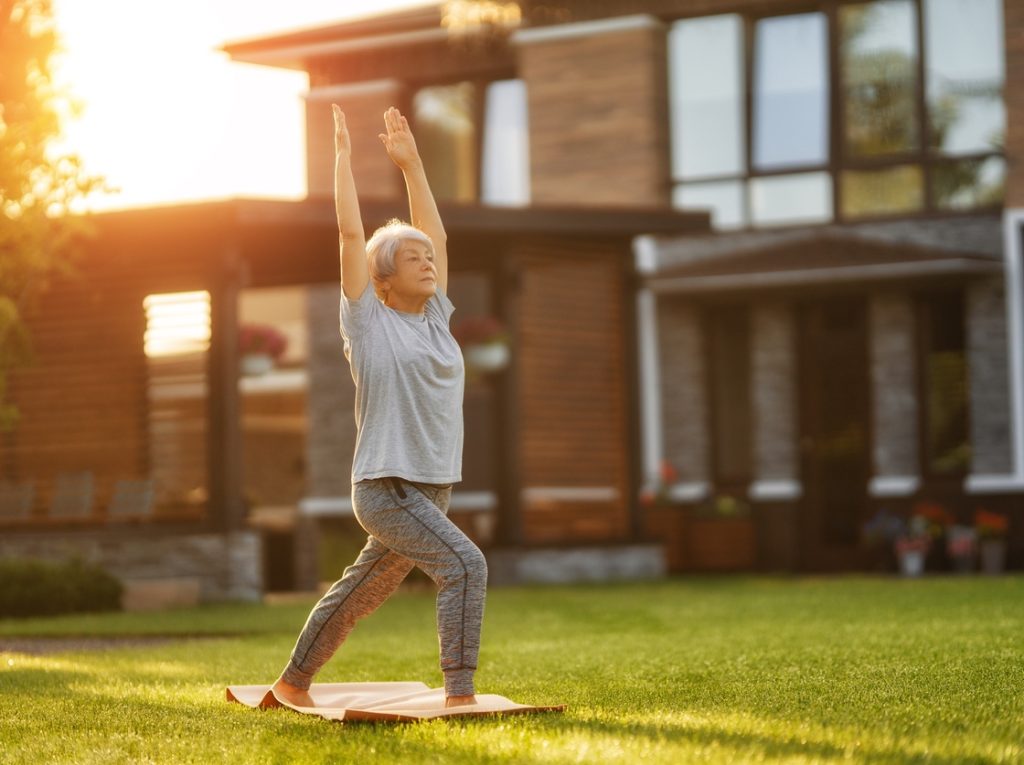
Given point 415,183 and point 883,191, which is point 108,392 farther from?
point 415,183

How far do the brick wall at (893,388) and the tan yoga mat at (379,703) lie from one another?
13722 millimetres

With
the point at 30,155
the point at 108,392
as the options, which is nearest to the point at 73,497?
the point at 108,392

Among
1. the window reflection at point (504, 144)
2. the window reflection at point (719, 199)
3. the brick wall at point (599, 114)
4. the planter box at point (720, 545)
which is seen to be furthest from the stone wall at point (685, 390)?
the window reflection at point (504, 144)

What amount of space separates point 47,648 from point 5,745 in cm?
525

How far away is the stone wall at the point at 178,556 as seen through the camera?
Answer: 15.7 m

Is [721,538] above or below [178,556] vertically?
below

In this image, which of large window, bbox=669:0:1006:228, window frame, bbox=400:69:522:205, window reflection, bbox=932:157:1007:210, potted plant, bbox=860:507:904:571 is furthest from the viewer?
window frame, bbox=400:69:522:205

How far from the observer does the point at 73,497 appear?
1669 cm

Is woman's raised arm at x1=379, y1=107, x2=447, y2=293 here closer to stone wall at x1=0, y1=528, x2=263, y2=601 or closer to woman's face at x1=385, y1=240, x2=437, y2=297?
woman's face at x1=385, y1=240, x2=437, y2=297

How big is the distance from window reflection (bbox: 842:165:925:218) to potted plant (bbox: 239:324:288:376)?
7146mm

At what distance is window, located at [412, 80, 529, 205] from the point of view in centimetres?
2258

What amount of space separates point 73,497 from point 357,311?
11.5 metres

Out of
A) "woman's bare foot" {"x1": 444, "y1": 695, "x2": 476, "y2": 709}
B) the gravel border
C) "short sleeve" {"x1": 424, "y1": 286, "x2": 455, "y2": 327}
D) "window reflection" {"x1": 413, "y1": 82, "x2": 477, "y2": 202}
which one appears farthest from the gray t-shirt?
"window reflection" {"x1": 413, "y1": 82, "x2": 477, "y2": 202}

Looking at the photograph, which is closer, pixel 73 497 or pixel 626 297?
pixel 73 497
